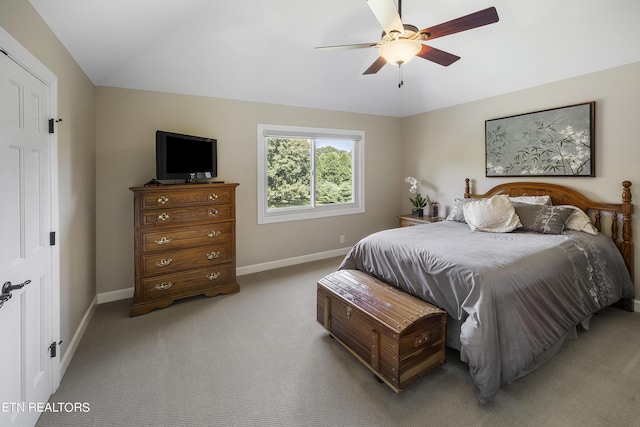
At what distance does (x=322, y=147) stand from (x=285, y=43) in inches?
67.9

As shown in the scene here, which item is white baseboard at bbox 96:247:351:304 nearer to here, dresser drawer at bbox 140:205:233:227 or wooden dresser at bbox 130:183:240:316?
wooden dresser at bbox 130:183:240:316

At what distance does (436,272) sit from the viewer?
223 cm

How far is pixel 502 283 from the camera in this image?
1968 mm

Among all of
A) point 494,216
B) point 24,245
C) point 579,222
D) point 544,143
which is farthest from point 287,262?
point 544,143

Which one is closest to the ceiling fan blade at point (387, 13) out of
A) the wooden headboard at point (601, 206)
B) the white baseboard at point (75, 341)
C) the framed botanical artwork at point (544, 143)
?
the framed botanical artwork at point (544, 143)

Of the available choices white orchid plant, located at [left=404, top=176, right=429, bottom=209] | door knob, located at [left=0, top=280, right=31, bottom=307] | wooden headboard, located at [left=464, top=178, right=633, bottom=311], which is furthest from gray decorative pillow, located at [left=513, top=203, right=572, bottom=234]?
door knob, located at [left=0, top=280, right=31, bottom=307]

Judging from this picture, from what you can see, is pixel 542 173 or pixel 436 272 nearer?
pixel 436 272

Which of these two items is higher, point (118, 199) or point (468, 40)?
point (468, 40)

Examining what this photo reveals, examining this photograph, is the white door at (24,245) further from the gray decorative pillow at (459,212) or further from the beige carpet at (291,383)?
the gray decorative pillow at (459,212)

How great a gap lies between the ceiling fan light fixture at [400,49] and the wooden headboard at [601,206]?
8.51 ft

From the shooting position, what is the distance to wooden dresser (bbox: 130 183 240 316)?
2967mm

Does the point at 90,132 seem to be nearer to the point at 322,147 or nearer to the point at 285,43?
the point at 285,43

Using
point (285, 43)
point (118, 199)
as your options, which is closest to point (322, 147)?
point (285, 43)

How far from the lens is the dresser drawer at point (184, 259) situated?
302 centimetres
